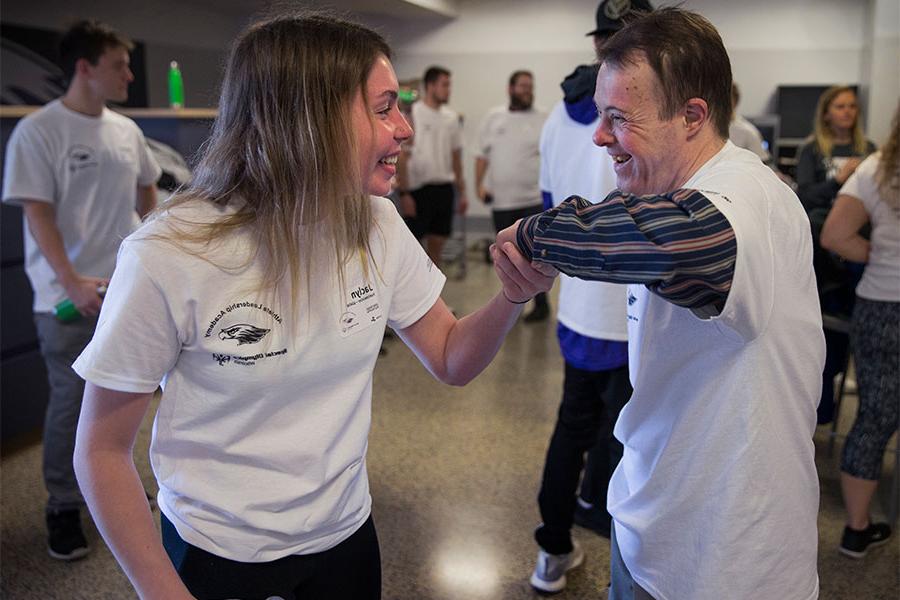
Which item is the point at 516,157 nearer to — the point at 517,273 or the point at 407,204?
the point at 407,204

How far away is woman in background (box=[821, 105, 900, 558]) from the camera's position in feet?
A: 8.16

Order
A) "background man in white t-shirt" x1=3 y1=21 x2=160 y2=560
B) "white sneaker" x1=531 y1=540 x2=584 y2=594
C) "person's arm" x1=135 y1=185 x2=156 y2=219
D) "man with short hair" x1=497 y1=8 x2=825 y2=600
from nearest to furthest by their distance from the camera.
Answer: "man with short hair" x1=497 y1=8 x2=825 y2=600 < "white sneaker" x1=531 y1=540 x2=584 y2=594 < "background man in white t-shirt" x1=3 y1=21 x2=160 y2=560 < "person's arm" x1=135 y1=185 x2=156 y2=219

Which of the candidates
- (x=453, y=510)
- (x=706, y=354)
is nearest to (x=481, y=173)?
(x=453, y=510)

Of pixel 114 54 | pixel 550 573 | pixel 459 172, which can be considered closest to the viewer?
pixel 550 573

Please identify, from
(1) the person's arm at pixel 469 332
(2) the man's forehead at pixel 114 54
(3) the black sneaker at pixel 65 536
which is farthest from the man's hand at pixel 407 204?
(1) the person's arm at pixel 469 332

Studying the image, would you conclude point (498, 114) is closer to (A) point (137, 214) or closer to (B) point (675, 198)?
(A) point (137, 214)

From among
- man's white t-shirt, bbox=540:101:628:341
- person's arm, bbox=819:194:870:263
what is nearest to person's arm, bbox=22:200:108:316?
man's white t-shirt, bbox=540:101:628:341

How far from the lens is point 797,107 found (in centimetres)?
851

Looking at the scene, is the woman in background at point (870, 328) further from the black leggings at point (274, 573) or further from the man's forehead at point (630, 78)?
the black leggings at point (274, 573)

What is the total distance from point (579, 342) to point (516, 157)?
3.98 meters

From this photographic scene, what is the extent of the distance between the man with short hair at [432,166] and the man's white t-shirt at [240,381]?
4841 millimetres

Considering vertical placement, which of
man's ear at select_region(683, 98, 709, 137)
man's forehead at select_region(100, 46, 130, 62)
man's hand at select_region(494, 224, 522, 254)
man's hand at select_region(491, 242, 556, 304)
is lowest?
man's hand at select_region(491, 242, 556, 304)

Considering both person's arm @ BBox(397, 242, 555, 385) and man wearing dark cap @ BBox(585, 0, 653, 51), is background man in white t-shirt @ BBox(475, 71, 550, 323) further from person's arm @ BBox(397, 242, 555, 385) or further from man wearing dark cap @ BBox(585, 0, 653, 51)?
person's arm @ BBox(397, 242, 555, 385)

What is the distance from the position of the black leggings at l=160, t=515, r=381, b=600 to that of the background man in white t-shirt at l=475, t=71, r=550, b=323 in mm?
4632
